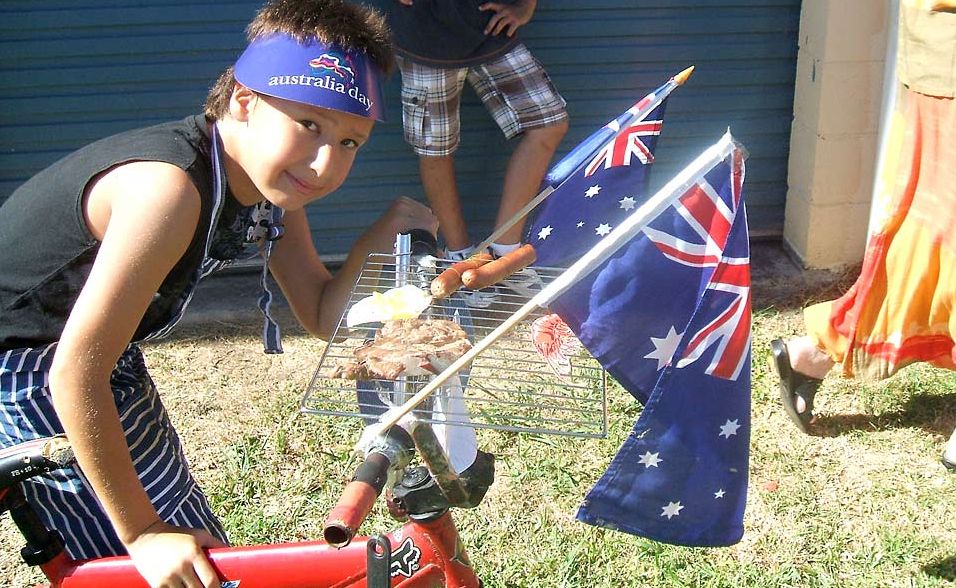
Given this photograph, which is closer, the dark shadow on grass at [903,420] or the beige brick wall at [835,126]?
the dark shadow on grass at [903,420]

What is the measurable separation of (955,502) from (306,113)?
2.59m

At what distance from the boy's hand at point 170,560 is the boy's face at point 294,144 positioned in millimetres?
678

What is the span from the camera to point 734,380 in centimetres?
190

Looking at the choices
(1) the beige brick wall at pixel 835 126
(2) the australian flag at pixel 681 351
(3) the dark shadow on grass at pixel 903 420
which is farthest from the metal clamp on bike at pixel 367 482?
(1) the beige brick wall at pixel 835 126

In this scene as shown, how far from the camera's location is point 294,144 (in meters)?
1.83

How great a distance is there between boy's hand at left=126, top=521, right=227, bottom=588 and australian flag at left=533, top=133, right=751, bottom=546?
2.37 ft

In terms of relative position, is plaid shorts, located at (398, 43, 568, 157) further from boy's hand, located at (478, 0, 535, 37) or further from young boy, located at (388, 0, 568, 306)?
boy's hand, located at (478, 0, 535, 37)

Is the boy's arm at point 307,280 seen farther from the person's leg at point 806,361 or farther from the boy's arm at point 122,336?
the person's leg at point 806,361

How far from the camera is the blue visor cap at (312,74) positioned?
5.87ft

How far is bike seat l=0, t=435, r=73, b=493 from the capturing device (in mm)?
1754

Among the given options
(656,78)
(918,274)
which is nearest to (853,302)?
(918,274)

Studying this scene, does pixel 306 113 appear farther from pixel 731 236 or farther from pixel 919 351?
pixel 919 351

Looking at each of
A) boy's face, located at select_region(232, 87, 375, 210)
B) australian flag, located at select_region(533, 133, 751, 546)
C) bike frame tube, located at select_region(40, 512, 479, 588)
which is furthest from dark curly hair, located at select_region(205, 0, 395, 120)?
bike frame tube, located at select_region(40, 512, 479, 588)

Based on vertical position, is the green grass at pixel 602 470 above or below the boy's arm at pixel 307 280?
below
